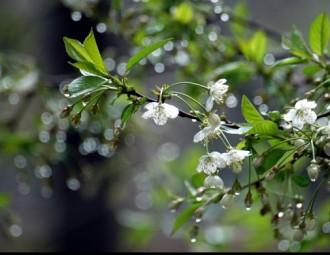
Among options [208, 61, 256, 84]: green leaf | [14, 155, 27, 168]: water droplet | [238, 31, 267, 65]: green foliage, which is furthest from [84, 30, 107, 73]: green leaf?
[14, 155, 27, 168]: water droplet

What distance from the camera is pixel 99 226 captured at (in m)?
3.01

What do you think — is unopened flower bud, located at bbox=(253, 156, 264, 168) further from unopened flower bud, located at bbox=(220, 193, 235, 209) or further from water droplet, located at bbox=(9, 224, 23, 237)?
water droplet, located at bbox=(9, 224, 23, 237)

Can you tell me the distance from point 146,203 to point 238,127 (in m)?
1.63

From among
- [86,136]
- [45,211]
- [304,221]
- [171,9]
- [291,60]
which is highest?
[45,211]

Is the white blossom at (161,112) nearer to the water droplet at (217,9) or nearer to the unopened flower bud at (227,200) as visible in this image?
the unopened flower bud at (227,200)

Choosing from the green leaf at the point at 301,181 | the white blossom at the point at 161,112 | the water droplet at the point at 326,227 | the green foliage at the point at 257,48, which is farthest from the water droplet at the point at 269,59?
the white blossom at the point at 161,112

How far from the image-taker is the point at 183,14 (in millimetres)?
1326

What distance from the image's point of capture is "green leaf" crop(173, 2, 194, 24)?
1321 mm

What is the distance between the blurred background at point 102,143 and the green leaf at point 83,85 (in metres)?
0.08

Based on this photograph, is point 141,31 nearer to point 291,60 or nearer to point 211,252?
point 291,60

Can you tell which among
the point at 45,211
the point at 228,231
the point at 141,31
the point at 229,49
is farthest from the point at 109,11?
the point at 45,211

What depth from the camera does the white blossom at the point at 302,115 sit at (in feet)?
2.45

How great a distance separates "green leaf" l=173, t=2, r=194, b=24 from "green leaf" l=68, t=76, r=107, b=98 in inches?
22.8

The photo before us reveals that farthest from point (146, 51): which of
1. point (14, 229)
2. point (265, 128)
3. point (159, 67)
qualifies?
point (14, 229)
